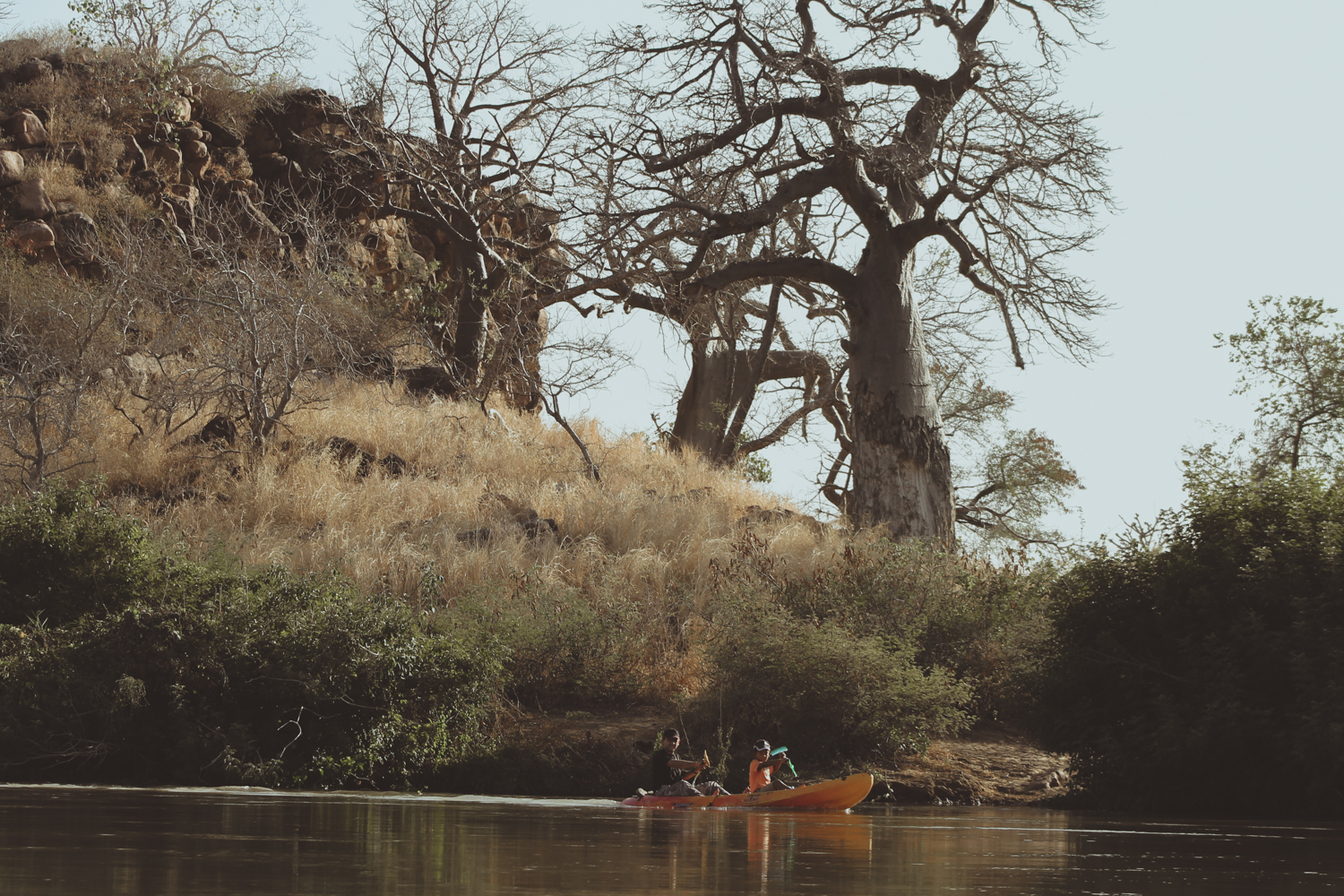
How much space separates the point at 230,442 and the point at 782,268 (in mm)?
9042

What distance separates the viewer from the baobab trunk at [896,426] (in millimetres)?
19812

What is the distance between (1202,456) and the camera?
1516 centimetres

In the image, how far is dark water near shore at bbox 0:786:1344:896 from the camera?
226 inches

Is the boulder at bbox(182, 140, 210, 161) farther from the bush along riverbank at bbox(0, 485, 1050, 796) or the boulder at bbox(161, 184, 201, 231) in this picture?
the bush along riverbank at bbox(0, 485, 1050, 796)

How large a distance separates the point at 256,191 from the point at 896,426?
1797 centimetres

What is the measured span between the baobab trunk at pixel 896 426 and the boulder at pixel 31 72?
66.9 ft

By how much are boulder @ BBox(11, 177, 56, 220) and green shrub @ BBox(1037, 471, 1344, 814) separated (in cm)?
2189

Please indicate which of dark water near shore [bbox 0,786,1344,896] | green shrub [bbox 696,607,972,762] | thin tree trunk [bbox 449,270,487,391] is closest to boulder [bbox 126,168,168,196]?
thin tree trunk [bbox 449,270,487,391]

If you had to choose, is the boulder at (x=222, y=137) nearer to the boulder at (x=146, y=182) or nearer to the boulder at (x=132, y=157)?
the boulder at (x=132, y=157)

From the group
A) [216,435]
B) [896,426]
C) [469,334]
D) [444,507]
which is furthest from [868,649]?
[469,334]

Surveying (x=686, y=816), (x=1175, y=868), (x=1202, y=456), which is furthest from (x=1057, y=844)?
(x=1202, y=456)

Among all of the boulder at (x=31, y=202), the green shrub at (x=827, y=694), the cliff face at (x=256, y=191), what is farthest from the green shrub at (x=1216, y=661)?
the boulder at (x=31, y=202)

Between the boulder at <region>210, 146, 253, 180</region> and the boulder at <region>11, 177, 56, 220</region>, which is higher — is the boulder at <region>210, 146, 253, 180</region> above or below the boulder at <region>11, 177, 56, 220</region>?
above

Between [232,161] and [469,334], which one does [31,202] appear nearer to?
[232,161]
